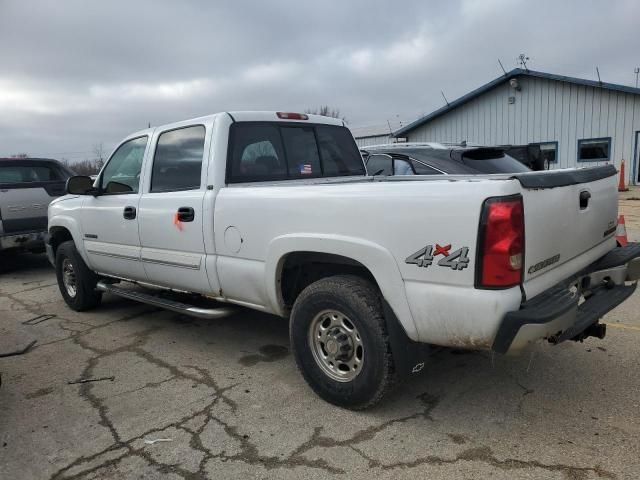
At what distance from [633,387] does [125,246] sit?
4287 millimetres

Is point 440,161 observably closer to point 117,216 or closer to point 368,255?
point 117,216

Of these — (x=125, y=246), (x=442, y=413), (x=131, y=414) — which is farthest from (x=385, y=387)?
(x=125, y=246)

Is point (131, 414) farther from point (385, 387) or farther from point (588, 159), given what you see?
point (588, 159)

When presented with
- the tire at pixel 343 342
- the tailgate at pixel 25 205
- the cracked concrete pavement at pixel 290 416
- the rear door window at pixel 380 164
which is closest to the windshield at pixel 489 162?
the rear door window at pixel 380 164

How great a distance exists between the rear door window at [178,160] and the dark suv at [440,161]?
11.8 ft

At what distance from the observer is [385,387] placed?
9.91ft

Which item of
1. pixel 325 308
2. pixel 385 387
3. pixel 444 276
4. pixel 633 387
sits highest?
pixel 444 276

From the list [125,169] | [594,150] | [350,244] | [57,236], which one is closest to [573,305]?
[350,244]

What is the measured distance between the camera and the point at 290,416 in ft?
10.7

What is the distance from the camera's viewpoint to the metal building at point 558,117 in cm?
1773

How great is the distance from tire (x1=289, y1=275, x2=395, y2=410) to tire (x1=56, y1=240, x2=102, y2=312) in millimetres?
3302

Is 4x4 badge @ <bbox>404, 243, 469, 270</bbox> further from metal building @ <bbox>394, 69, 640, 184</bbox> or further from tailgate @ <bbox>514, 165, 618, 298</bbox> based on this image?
metal building @ <bbox>394, 69, 640, 184</bbox>

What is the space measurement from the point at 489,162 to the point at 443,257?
4797mm

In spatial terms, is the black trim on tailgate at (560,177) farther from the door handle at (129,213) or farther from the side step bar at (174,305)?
the door handle at (129,213)
